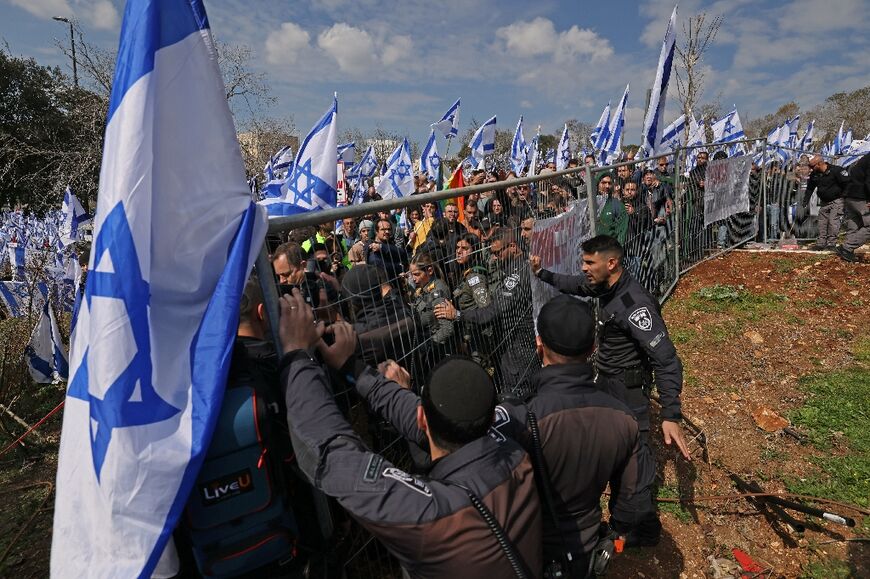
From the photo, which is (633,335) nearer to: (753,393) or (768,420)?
(768,420)

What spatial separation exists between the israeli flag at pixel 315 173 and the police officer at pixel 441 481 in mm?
2518

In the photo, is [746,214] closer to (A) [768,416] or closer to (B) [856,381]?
(B) [856,381]

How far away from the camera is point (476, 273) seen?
3275mm

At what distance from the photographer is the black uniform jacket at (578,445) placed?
2.00m

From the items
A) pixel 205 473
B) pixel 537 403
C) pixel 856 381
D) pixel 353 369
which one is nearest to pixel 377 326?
pixel 353 369

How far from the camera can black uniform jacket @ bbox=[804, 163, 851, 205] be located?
9131 millimetres

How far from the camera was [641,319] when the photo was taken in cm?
333

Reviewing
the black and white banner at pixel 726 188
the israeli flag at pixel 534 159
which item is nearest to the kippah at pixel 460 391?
the black and white banner at pixel 726 188

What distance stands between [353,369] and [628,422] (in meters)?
1.19

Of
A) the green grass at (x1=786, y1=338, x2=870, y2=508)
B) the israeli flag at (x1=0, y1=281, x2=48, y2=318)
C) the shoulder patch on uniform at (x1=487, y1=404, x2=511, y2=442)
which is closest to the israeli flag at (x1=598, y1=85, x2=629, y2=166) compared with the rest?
the green grass at (x1=786, y1=338, x2=870, y2=508)

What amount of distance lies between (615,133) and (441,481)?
34.1 ft

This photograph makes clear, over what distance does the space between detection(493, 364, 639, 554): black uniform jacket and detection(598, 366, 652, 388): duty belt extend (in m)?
1.48

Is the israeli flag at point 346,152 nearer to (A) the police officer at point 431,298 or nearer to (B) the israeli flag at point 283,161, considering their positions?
(B) the israeli flag at point 283,161

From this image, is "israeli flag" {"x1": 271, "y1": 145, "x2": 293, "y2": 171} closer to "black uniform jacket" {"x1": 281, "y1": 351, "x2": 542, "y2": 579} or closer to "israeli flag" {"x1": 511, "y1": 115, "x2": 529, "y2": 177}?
"israeli flag" {"x1": 511, "y1": 115, "x2": 529, "y2": 177}
